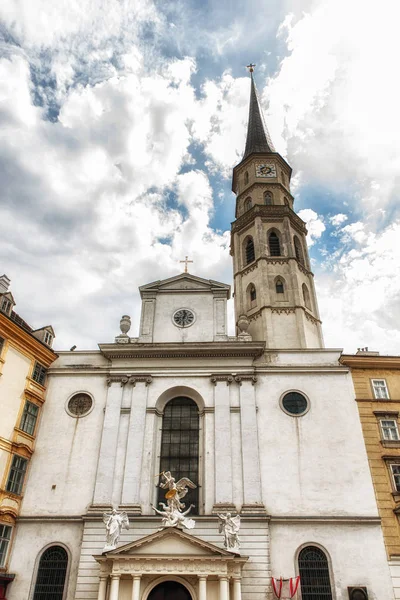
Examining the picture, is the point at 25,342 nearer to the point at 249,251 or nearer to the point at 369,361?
the point at 369,361

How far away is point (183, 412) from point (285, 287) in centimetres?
1291

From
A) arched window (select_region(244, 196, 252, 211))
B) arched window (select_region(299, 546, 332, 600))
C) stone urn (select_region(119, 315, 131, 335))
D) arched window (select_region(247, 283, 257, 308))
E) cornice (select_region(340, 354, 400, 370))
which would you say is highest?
arched window (select_region(244, 196, 252, 211))

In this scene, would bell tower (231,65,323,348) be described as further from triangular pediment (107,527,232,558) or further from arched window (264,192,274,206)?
triangular pediment (107,527,232,558)

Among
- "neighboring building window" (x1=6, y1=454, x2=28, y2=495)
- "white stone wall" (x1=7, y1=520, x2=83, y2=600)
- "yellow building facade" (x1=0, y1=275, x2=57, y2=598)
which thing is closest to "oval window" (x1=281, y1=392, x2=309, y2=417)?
"white stone wall" (x1=7, y1=520, x2=83, y2=600)

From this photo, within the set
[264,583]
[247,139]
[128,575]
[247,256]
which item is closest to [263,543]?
[264,583]

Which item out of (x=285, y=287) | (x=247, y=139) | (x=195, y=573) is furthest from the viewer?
(x=247, y=139)

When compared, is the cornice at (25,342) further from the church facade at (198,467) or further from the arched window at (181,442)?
the arched window at (181,442)

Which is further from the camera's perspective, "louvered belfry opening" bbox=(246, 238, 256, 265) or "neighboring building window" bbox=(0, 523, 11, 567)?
"louvered belfry opening" bbox=(246, 238, 256, 265)

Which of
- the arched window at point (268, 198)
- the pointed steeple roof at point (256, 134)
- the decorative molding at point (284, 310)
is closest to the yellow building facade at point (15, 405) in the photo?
the decorative molding at point (284, 310)

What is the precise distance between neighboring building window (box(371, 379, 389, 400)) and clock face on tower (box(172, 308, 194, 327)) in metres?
10.4

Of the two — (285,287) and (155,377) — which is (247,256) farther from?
(155,377)

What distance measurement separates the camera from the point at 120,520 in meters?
19.2

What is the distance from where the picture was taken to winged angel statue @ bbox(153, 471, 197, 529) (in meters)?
19.1

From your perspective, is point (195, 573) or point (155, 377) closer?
point (195, 573)
